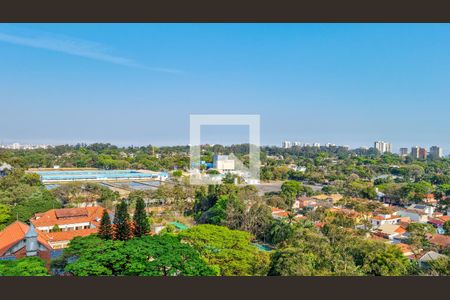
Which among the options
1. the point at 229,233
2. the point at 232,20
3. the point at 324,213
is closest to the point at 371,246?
the point at 229,233

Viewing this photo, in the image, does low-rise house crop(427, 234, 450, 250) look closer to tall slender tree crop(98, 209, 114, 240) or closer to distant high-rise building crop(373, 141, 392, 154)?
tall slender tree crop(98, 209, 114, 240)

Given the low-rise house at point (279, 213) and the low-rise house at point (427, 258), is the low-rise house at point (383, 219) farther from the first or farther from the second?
the low-rise house at point (427, 258)

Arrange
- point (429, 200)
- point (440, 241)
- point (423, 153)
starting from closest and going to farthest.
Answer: point (440, 241) < point (429, 200) < point (423, 153)

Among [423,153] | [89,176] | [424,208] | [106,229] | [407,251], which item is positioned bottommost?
[407,251]

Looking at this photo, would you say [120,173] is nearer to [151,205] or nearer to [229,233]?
[151,205]

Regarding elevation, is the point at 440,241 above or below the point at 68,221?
below

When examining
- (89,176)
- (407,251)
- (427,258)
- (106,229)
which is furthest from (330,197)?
(106,229)

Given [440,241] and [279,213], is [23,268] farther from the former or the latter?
[440,241]

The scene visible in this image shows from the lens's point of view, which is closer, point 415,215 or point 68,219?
point 68,219

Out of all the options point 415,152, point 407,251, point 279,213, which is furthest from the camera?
point 415,152

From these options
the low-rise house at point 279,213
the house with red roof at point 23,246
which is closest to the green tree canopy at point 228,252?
the house with red roof at point 23,246

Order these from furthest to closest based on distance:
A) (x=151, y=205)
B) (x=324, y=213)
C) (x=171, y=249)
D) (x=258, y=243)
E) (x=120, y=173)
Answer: (x=120, y=173) → (x=151, y=205) → (x=324, y=213) → (x=258, y=243) → (x=171, y=249)
